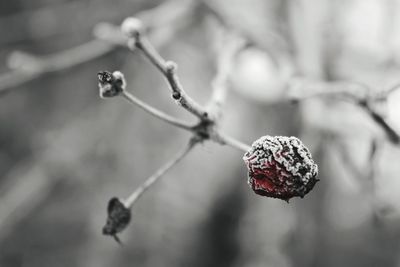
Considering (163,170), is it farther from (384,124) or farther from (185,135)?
(185,135)

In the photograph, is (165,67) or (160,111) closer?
(165,67)

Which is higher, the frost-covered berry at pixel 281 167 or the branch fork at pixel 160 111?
the branch fork at pixel 160 111

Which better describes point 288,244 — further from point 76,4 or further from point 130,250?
point 76,4

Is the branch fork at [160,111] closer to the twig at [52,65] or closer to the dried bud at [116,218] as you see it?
the dried bud at [116,218]

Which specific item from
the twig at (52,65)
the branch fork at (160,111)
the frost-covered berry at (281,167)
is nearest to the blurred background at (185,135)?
the twig at (52,65)

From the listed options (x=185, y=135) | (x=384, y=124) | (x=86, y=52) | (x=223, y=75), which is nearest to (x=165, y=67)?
(x=223, y=75)
